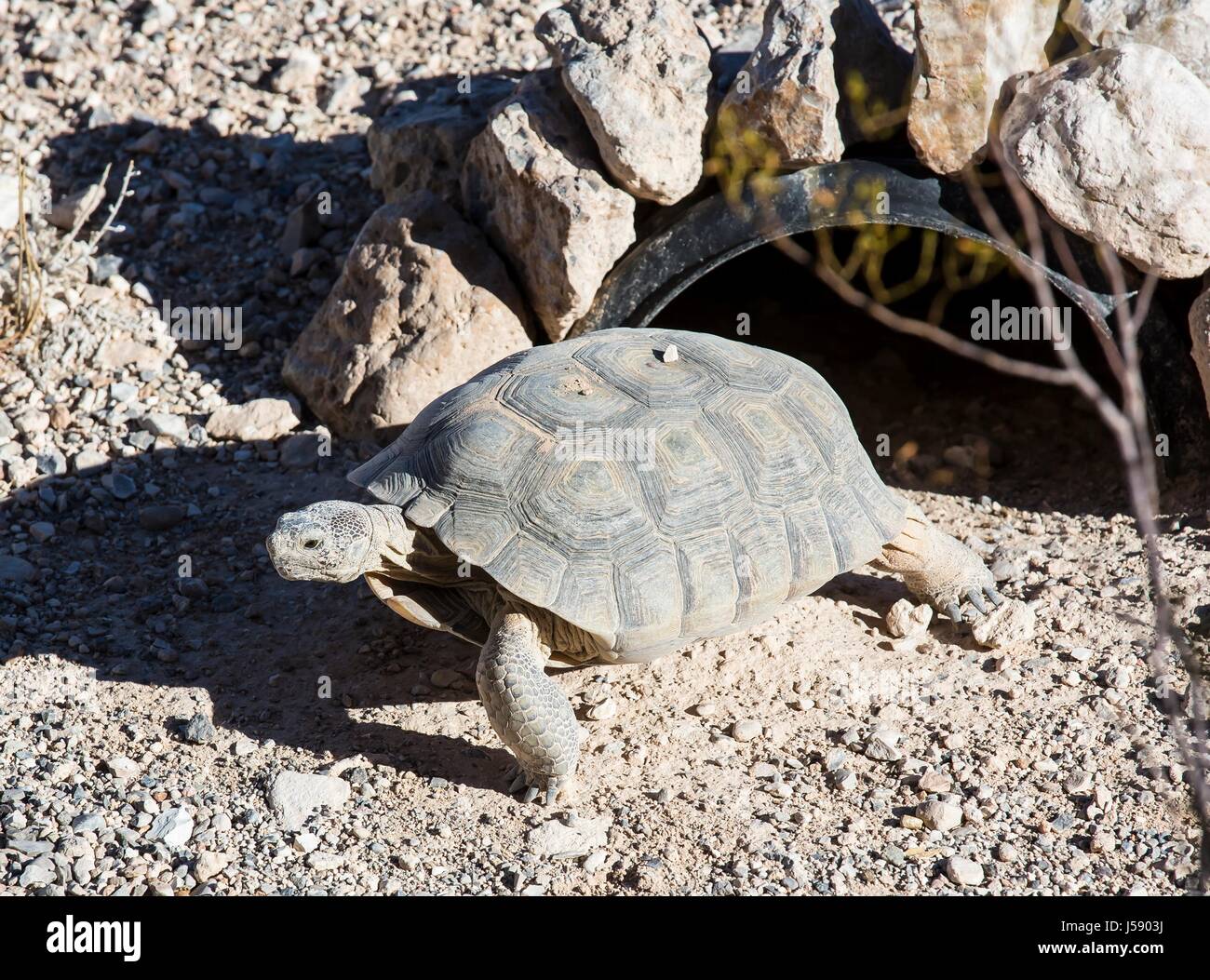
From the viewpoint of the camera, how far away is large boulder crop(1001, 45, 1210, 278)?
199 inches

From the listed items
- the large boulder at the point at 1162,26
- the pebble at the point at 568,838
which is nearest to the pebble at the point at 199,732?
the pebble at the point at 568,838

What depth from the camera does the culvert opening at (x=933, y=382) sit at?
611 cm

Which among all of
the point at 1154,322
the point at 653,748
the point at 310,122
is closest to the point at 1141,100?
the point at 1154,322

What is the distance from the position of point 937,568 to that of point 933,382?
2379 mm

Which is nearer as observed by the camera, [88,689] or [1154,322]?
[88,689]

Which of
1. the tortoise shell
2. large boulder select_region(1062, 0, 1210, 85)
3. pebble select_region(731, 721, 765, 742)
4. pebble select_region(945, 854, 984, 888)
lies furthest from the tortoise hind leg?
large boulder select_region(1062, 0, 1210, 85)

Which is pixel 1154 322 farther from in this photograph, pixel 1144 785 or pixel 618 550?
pixel 618 550

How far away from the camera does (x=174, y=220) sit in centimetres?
690

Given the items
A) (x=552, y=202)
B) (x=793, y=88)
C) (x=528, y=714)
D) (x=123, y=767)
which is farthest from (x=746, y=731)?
(x=793, y=88)

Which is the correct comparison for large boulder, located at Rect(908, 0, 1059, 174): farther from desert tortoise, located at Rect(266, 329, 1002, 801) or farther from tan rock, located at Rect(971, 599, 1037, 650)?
tan rock, located at Rect(971, 599, 1037, 650)

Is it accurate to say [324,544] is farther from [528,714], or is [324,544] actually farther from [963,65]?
[963,65]

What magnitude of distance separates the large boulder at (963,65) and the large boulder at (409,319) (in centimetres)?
212

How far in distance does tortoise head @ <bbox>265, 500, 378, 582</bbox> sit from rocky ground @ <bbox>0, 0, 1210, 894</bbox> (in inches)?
26.5

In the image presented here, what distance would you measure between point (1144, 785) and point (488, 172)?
13.3 ft
